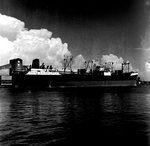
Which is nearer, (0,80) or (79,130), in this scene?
(79,130)

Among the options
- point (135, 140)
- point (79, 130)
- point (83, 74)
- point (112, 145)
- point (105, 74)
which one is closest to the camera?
point (112, 145)

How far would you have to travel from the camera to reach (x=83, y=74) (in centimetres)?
13775

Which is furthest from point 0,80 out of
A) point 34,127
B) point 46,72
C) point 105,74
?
point 34,127

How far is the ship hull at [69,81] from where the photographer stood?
11981cm

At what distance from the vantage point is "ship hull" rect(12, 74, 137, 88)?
4717 inches

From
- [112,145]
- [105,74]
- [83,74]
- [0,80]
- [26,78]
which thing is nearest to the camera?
[112,145]

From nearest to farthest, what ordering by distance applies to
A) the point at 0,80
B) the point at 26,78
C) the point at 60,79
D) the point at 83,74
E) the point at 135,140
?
the point at 135,140 → the point at 26,78 → the point at 60,79 → the point at 83,74 → the point at 0,80

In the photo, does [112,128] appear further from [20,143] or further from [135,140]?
[20,143]

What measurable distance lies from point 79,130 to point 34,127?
3.28 metres

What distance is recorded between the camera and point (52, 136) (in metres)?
12.5

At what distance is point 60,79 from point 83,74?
1773cm

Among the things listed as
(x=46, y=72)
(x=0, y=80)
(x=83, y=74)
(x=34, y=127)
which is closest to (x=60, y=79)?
(x=46, y=72)

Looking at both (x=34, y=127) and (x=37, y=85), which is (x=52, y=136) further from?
(x=37, y=85)

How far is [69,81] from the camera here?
12900cm
